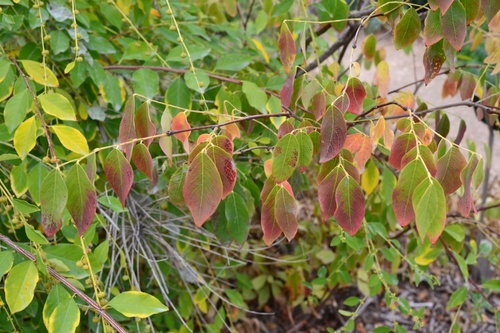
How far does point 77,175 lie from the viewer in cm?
80

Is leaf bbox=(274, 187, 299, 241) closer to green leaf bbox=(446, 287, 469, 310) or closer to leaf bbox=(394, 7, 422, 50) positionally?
leaf bbox=(394, 7, 422, 50)

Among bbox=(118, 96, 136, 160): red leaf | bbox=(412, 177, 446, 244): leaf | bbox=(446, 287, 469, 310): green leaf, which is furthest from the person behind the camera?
bbox=(446, 287, 469, 310): green leaf

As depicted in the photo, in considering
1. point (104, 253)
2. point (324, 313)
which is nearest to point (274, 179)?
point (104, 253)

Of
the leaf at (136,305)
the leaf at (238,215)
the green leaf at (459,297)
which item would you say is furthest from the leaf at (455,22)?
the green leaf at (459,297)

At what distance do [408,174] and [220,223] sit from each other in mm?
522

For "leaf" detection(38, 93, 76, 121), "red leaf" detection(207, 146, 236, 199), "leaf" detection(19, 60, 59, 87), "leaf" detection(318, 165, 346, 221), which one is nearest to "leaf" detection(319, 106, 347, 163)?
"leaf" detection(318, 165, 346, 221)

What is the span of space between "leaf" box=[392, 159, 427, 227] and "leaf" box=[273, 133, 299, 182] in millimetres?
156

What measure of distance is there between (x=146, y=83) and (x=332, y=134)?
601 millimetres

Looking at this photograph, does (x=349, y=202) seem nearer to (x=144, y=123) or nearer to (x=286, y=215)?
(x=286, y=215)

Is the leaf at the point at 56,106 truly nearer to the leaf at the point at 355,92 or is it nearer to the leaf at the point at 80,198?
the leaf at the point at 80,198

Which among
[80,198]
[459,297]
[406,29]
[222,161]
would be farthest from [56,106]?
[459,297]

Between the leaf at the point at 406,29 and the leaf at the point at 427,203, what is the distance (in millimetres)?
328

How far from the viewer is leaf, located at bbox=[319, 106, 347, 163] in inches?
32.4

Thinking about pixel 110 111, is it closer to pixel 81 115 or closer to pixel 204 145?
pixel 81 115
